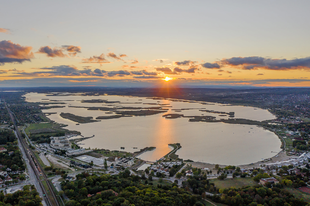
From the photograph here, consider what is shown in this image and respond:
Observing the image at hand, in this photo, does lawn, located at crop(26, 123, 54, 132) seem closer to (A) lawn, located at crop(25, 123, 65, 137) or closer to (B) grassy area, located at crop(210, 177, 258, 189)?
(A) lawn, located at crop(25, 123, 65, 137)

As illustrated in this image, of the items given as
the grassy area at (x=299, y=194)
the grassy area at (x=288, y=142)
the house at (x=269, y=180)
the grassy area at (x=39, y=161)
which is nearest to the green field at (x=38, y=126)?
the grassy area at (x=39, y=161)

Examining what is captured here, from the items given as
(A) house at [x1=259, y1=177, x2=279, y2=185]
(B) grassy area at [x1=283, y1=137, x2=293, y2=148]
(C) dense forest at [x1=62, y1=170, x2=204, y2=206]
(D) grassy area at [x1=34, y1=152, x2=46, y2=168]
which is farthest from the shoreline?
(D) grassy area at [x1=34, y1=152, x2=46, y2=168]

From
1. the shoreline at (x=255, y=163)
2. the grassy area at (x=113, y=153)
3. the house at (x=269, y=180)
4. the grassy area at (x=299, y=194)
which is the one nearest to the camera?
the grassy area at (x=299, y=194)

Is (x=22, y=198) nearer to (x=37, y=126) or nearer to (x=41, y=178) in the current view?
(x=41, y=178)

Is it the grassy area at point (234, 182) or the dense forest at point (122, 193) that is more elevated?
the dense forest at point (122, 193)

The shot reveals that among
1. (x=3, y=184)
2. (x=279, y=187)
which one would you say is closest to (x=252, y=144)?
(x=279, y=187)

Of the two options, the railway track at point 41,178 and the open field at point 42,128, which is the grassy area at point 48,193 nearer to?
the railway track at point 41,178

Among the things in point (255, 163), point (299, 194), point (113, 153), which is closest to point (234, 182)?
point (299, 194)

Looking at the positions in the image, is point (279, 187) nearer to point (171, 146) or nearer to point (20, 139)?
point (171, 146)

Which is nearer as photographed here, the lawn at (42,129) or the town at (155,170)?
the town at (155,170)
